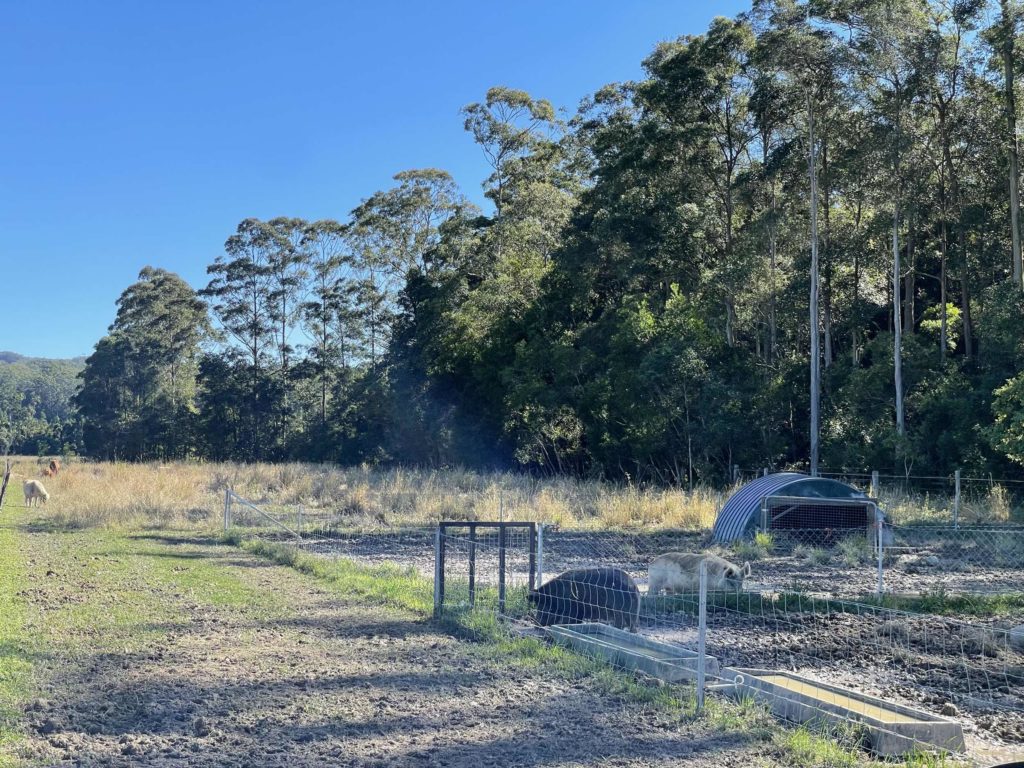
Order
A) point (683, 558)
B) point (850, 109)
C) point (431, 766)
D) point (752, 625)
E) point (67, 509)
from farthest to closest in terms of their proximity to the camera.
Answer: point (850, 109), point (67, 509), point (683, 558), point (752, 625), point (431, 766)

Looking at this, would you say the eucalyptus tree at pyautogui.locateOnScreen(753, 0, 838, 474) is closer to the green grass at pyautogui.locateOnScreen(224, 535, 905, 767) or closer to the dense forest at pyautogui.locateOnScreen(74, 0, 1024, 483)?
the dense forest at pyautogui.locateOnScreen(74, 0, 1024, 483)

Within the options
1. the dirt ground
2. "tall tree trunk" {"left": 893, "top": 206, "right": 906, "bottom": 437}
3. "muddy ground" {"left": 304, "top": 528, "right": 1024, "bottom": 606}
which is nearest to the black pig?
the dirt ground

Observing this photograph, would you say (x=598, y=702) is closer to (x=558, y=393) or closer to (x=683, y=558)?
(x=683, y=558)

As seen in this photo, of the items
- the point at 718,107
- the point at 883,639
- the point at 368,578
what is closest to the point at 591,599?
the point at 883,639

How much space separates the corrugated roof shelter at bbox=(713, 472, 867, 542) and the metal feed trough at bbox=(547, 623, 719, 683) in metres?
8.22

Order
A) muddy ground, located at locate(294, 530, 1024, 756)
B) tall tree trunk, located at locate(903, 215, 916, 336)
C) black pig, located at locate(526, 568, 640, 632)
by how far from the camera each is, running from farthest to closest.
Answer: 1. tall tree trunk, located at locate(903, 215, 916, 336)
2. black pig, located at locate(526, 568, 640, 632)
3. muddy ground, located at locate(294, 530, 1024, 756)

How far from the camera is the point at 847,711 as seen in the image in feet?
19.4

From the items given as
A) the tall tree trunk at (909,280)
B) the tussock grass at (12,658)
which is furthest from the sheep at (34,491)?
the tall tree trunk at (909,280)

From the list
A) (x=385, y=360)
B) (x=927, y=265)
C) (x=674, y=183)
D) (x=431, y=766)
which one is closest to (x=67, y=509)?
(x=431, y=766)

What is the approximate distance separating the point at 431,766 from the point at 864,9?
28.6 metres

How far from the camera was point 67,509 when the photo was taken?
20672 mm

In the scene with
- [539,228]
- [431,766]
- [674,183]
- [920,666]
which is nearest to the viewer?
[431,766]

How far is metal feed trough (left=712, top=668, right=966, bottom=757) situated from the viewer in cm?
556

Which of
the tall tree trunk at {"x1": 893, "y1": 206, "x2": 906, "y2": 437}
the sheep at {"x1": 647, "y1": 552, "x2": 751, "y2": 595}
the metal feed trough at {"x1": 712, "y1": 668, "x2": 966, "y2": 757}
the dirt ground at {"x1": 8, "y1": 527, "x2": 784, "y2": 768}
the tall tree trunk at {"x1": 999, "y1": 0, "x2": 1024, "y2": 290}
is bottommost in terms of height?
the dirt ground at {"x1": 8, "y1": 527, "x2": 784, "y2": 768}
